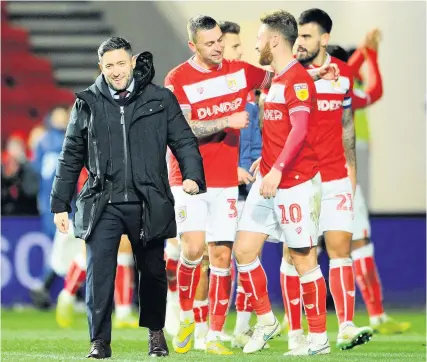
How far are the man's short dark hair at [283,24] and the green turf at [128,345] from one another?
1951 mm

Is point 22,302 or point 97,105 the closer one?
point 97,105

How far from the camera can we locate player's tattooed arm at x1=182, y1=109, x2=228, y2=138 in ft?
30.5

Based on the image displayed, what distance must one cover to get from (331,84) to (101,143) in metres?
1.96

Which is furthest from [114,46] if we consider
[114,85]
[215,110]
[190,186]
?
[215,110]

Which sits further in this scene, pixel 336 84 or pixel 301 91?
pixel 336 84

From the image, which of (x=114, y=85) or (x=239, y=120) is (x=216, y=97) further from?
(x=114, y=85)

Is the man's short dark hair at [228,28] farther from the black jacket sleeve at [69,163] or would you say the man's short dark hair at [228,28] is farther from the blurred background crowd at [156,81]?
the blurred background crowd at [156,81]

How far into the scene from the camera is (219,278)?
380 inches

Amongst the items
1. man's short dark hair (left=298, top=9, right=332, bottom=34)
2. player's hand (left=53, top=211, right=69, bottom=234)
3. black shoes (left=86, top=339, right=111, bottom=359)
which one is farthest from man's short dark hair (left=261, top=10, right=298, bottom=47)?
black shoes (left=86, top=339, right=111, bottom=359)

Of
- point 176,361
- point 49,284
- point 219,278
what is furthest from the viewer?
point 49,284

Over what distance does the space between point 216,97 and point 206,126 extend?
1.08ft

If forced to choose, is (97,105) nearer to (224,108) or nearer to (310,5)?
(224,108)

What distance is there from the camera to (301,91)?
899cm

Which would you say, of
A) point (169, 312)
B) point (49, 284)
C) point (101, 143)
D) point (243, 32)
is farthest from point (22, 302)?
point (101, 143)
